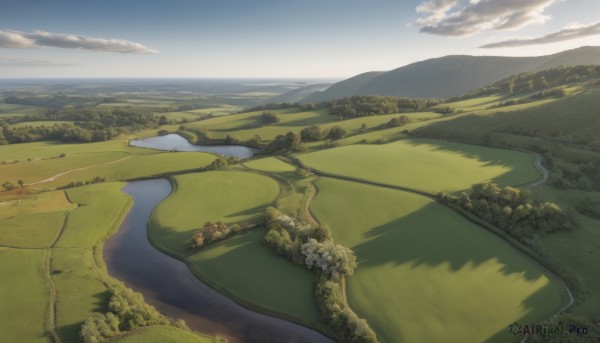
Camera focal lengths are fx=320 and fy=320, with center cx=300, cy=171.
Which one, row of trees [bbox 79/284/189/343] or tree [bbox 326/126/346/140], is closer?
row of trees [bbox 79/284/189/343]

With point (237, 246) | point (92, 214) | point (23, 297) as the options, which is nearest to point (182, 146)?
point (92, 214)

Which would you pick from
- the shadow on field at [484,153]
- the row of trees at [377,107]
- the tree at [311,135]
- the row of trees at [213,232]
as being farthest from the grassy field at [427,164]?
the row of trees at [377,107]

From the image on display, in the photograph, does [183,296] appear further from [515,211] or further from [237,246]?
[515,211]

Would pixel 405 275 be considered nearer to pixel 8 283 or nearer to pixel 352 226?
pixel 352 226

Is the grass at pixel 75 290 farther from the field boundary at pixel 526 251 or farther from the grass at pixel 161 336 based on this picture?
the field boundary at pixel 526 251

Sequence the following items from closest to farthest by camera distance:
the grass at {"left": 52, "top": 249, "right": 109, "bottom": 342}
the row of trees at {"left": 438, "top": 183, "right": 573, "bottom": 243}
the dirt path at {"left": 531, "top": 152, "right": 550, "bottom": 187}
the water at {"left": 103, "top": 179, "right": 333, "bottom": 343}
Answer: the grass at {"left": 52, "top": 249, "right": 109, "bottom": 342} < the water at {"left": 103, "top": 179, "right": 333, "bottom": 343} < the row of trees at {"left": 438, "top": 183, "right": 573, "bottom": 243} < the dirt path at {"left": 531, "top": 152, "right": 550, "bottom": 187}

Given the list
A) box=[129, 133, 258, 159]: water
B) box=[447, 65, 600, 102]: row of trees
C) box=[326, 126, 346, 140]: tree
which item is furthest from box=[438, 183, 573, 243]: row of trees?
box=[447, 65, 600, 102]: row of trees

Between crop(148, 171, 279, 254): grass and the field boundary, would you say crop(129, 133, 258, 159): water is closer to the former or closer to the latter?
crop(148, 171, 279, 254): grass
